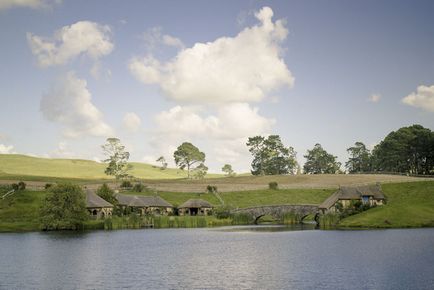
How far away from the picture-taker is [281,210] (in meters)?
125

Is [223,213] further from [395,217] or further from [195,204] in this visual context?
[395,217]

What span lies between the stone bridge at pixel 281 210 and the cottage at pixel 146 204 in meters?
19.5

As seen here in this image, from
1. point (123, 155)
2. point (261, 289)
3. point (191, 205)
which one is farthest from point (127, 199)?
point (261, 289)

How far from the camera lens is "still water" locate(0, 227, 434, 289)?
142 ft

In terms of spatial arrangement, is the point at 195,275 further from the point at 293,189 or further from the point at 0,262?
the point at 293,189

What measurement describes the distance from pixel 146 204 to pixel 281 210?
3511 cm

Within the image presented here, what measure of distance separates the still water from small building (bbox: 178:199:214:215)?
52238 millimetres

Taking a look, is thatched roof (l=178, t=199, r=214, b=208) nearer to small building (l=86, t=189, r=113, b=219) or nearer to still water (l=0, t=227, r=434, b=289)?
small building (l=86, t=189, r=113, b=219)

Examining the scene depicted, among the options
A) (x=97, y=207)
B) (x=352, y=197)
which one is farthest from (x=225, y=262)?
(x=352, y=197)

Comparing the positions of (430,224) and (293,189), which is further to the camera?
(293,189)

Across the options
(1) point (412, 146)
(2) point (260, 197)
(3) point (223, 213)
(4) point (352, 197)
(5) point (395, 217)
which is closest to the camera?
(5) point (395, 217)

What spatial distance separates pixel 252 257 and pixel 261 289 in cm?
1873

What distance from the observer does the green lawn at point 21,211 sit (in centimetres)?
10656

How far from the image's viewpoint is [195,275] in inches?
1876
